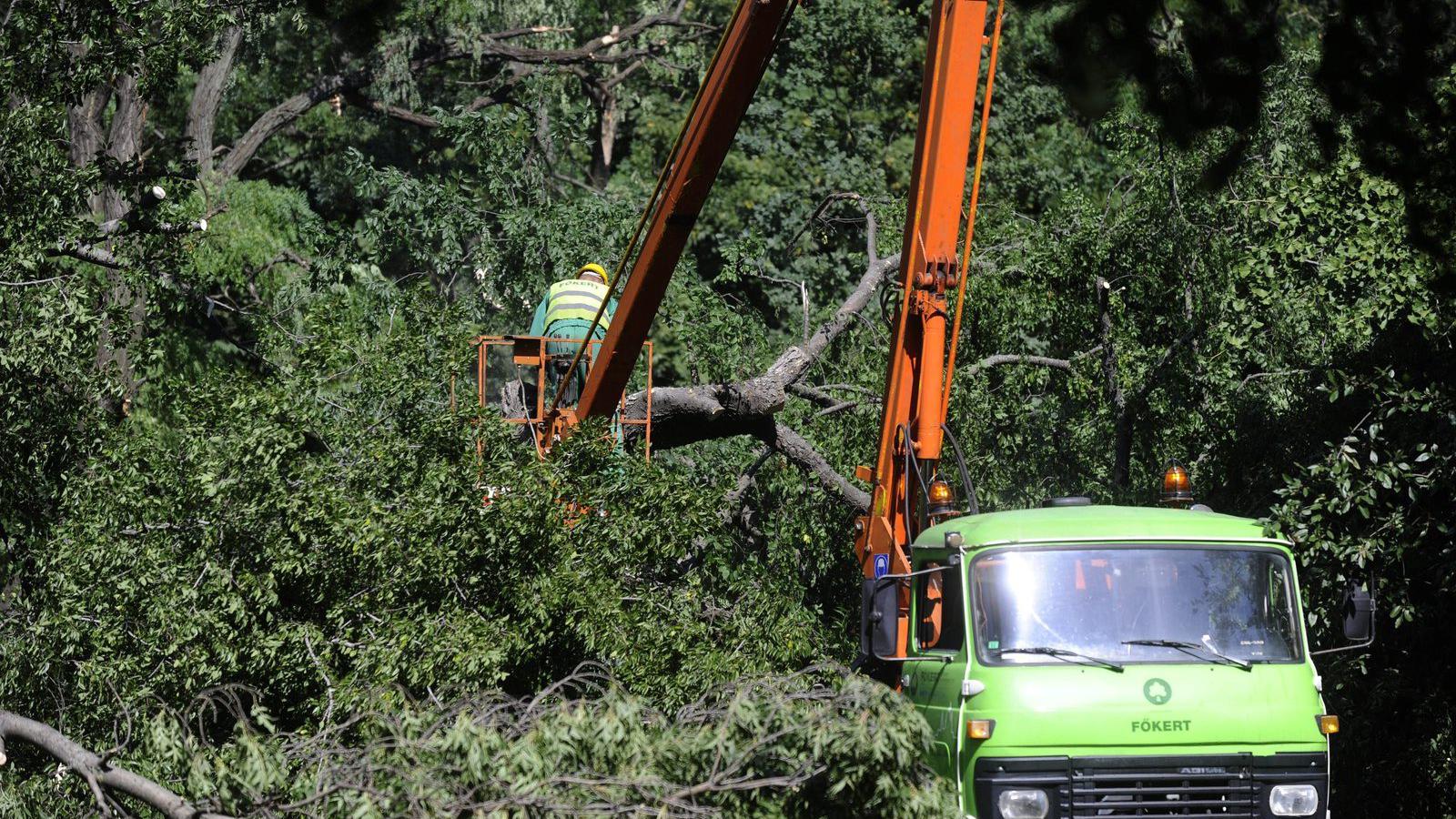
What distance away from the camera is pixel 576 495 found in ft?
33.0

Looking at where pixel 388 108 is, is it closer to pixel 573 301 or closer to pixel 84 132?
pixel 84 132

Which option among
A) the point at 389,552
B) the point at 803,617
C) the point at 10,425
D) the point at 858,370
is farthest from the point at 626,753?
the point at 858,370

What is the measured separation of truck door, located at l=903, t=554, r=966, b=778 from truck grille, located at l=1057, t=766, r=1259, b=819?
1.95 feet

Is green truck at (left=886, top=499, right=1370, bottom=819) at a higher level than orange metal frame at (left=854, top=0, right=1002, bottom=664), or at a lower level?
lower

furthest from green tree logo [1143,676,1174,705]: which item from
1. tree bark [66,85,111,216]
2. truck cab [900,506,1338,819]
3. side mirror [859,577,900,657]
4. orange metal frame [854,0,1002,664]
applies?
A: tree bark [66,85,111,216]

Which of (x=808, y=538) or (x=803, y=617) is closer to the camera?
(x=803, y=617)

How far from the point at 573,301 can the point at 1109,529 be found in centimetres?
636

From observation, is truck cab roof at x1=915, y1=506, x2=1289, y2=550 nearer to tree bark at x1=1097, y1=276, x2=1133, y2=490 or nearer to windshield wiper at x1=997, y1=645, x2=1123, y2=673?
windshield wiper at x1=997, y1=645, x2=1123, y2=673

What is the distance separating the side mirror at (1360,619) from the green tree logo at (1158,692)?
119 centimetres

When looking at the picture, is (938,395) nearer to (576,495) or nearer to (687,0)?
(576,495)

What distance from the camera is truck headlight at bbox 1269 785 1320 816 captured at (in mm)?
7375

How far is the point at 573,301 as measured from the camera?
43.3 feet

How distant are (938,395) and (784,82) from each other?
1754cm

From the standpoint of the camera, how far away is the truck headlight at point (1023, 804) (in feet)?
23.7
